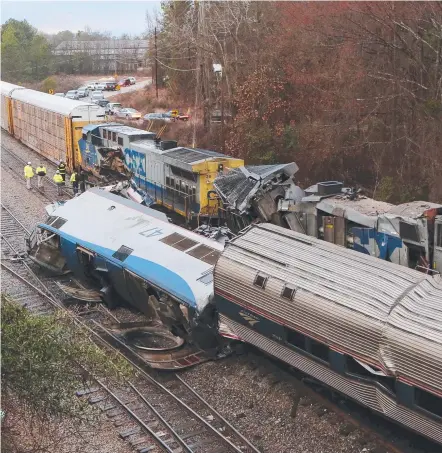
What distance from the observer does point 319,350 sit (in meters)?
10.6

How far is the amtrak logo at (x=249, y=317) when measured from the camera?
38.2 feet

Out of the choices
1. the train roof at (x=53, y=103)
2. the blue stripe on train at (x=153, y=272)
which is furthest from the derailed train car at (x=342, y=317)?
the train roof at (x=53, y=103)

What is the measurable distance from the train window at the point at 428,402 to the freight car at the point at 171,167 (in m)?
12.4

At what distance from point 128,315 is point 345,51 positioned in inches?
624

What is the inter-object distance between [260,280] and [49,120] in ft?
85.7

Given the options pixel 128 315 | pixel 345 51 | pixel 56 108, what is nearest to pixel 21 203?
pixel 56 108

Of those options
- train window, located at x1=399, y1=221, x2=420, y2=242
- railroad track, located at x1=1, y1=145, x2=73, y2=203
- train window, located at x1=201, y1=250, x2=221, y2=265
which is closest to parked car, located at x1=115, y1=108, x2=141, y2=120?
railroad track, located at x1=1, y1=145, x2=73, y2=203

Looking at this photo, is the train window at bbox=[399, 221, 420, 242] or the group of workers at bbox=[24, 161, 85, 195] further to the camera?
the group of workers at bbox=[24, 161, 85, 195]

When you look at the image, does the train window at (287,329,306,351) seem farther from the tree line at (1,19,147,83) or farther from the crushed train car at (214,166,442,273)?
the tree line at (1,19,147,83)

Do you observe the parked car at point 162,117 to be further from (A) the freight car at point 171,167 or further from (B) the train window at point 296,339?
(B) the train window at point 296,339

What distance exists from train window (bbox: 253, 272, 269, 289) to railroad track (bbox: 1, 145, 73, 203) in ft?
60.2

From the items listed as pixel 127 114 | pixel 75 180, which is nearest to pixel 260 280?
pixel 75 180

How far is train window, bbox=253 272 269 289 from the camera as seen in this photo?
1130cm

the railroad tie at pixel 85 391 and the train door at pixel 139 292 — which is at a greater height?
the train door at pixel 139 292
